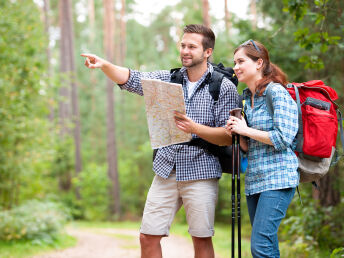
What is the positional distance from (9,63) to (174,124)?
5.82 metres

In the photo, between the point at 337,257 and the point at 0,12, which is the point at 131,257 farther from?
the point at 0,12

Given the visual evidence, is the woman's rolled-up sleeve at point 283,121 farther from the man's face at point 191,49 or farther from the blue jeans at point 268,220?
the man's face at point 191,49

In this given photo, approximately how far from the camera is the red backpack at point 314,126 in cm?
273

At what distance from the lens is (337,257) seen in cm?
418

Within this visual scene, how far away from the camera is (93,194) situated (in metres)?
19.5

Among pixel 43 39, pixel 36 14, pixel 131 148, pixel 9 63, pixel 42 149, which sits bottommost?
pixel 131 148

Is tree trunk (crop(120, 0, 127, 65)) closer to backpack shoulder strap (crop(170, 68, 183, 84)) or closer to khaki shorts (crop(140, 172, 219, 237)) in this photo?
backpack shoulder strap (crop(170, 68, 183, 84))

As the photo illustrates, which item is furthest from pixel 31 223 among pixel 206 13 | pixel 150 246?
pixel 206 13

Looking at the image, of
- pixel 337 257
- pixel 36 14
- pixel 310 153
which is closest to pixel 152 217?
pixel 310 153

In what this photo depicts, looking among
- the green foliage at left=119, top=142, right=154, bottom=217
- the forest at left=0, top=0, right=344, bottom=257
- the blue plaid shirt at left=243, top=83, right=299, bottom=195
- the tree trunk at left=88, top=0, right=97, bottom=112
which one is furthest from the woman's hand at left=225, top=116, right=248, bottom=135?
the tree trunk at left=88, top=0, right=97, bottom=112

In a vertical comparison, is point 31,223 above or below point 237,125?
below

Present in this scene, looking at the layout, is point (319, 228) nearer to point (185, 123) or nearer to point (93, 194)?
point (185, 123)

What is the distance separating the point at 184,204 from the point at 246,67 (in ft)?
3.85

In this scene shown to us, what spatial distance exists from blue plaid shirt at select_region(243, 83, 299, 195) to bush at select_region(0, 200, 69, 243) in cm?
590
